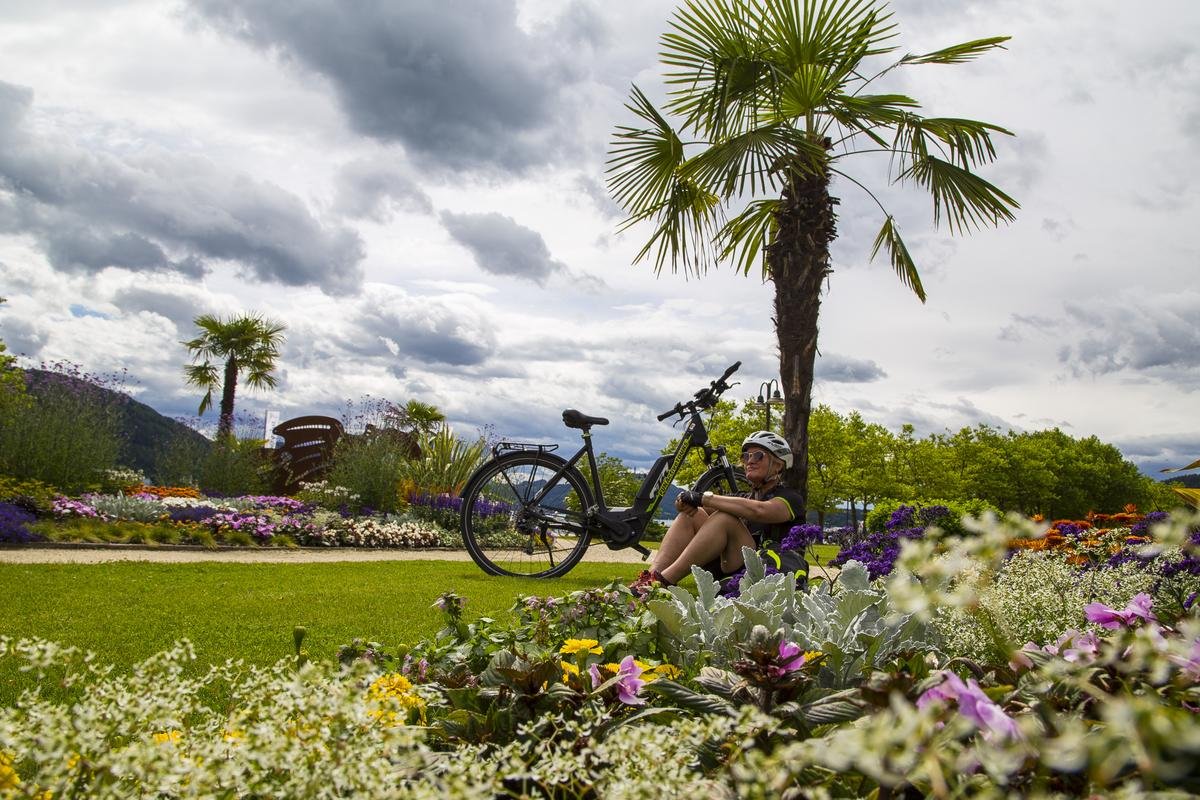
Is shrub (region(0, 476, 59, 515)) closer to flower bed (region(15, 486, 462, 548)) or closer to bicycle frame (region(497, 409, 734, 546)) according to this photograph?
flower bed (region(15, 486, 462, 548))

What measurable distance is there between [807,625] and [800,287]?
4862 mm

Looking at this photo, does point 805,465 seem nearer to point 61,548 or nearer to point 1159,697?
point 1159,697

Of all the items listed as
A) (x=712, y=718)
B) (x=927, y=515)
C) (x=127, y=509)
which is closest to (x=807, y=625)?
(x=712, y=718)

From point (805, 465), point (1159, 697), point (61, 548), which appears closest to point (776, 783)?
point (1159, 697)

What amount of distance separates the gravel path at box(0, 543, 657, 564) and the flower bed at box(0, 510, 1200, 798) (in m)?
6.70

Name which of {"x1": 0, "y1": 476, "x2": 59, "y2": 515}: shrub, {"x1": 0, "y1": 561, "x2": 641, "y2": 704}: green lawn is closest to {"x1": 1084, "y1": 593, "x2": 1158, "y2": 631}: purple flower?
{"x1": 0, "y1": 561, "x2": 641, "y2": 704}: green lawn

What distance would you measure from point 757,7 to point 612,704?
6.28m

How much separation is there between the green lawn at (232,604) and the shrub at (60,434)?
5.54m

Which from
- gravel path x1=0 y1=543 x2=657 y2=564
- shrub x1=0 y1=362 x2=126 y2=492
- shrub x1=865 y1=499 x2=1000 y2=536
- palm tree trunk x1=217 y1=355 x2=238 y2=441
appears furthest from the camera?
palm tree trunk x1=217 y1=355 x2=238 y2=441

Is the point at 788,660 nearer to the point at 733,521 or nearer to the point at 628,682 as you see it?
the point at 628,682

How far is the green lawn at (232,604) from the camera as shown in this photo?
3.93 meters

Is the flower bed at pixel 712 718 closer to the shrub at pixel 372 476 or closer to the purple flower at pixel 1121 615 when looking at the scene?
the purple flower at pixel 1121 615

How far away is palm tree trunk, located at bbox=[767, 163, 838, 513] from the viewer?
6.51 m

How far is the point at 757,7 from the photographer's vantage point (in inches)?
252
